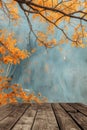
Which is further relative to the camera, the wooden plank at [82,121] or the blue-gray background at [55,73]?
the blue-gray background at [55,73]

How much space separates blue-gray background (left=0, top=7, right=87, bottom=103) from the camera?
30.1 m

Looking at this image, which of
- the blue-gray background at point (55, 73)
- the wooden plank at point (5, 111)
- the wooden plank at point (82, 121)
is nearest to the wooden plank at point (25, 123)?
the wooden plank at point (5, 111)

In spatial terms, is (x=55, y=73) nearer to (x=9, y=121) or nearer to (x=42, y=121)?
(x=42, y=121)

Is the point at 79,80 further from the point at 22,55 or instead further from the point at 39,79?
the point at 22,55

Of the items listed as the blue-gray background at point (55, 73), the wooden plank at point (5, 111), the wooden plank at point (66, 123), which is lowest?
the wooden plank at point (66, 123)

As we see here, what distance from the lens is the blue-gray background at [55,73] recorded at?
30094mm

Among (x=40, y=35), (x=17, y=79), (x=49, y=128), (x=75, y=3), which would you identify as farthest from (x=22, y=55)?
(x=17, y=79)

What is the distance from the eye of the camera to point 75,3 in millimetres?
7324

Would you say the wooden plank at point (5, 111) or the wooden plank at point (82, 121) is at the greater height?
the wooden plank at point (5, 111)

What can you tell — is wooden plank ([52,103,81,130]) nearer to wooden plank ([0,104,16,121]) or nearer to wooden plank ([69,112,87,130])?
wooden plank ([69,112,87,130])

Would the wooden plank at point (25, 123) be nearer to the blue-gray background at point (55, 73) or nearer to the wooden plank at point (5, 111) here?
the wooden plank at point (5, 111)

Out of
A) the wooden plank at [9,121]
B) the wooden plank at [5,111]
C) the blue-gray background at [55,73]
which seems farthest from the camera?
the blue-gray background at [55,73]

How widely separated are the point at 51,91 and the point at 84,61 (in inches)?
221

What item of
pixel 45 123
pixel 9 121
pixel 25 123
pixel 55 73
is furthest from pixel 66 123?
pixel 55 73
